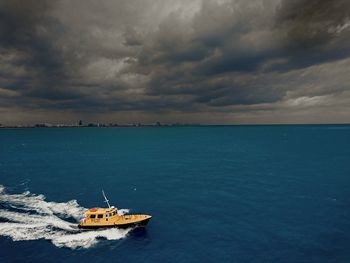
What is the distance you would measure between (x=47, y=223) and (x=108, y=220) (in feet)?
46.7

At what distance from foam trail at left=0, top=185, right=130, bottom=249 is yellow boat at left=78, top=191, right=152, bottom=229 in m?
1.15

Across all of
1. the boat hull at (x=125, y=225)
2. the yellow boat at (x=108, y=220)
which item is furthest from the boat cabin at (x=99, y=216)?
the boat hull at (x=125, y=225)

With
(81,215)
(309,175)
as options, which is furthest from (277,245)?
(309,175)

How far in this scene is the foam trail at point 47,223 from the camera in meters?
46.0

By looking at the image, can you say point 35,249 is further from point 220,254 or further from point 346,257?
point 346,257

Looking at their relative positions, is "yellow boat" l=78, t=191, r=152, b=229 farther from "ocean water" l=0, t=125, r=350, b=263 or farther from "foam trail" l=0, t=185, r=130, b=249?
"ocean water" l=0, t=125, r=350, b=263

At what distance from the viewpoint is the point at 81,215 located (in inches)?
2215

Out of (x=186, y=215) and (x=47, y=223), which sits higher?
(x=186, y=215)

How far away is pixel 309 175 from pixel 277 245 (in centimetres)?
6193

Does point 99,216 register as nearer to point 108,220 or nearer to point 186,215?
point 108,220

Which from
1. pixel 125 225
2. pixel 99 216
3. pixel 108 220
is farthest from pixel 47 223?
pixel 125 225

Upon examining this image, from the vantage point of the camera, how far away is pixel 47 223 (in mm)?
52000

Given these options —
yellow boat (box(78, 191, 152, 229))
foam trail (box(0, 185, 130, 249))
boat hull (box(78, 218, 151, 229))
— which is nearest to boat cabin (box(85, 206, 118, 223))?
yellow boat (box(78, 191, 152, 229))

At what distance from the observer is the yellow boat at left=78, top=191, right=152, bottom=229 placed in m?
48.8
